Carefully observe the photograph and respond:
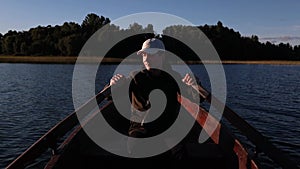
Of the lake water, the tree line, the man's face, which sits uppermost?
the tree line

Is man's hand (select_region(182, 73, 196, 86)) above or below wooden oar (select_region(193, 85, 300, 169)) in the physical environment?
above

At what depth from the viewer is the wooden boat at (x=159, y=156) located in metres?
3.98

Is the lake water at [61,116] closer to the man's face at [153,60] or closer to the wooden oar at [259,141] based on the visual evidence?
the wooden oar at [259,141]

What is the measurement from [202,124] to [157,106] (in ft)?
10.3

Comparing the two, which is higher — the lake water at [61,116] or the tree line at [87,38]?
the tree line at [87,38]

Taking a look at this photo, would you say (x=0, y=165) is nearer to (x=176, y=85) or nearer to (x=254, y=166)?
(x=176, y=85)

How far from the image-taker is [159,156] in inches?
170

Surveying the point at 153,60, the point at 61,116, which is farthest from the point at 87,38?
the point at 153,60

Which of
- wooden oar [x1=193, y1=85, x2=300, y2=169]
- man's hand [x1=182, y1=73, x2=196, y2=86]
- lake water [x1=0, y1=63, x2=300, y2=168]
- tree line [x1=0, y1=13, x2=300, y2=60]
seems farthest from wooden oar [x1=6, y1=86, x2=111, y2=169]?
tree line [x1=0, y1=13, x2=300, y2=60]

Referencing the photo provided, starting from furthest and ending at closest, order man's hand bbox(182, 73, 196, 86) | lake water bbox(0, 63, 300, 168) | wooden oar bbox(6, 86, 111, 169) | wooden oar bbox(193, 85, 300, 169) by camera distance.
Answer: lake water bbox(0, 63, 300, 168), man's hand bbox(182, 73, 196, 86), wooden oar bbox(193, 85, 300, 169), wooden oar bbox(6, 86, 111, 169)

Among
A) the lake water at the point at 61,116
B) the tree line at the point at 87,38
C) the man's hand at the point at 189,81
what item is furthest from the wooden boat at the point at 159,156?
the tree line at the point at 87,38

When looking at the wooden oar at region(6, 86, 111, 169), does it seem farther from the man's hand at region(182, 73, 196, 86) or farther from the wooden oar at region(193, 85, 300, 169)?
the wooden oar at region(193, 85, 300, 169)

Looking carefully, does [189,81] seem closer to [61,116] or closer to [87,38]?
[61,116]

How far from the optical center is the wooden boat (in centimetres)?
398
